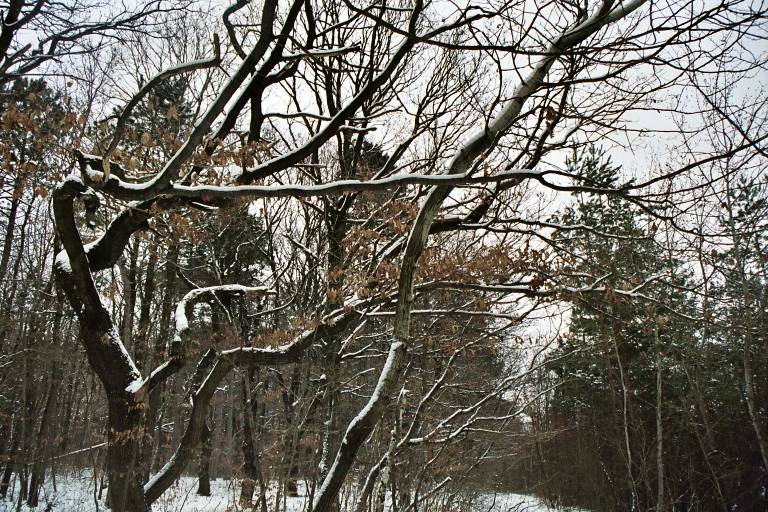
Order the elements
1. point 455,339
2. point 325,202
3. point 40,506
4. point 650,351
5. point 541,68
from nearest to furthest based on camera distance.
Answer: point 541,68 < point 455,339 < point 325,202 < point 40,506 < point 650,351

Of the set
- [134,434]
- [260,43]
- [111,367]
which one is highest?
[260,43]

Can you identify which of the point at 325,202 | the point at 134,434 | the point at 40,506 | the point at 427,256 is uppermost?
the point at 325,202

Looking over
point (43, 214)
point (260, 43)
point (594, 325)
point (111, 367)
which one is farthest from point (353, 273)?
point (594, 325)

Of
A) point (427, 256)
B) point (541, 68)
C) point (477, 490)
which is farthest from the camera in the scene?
point (477, 490)

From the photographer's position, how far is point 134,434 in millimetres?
5426

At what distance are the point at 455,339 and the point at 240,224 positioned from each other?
3.71 meters

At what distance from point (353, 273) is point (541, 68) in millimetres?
2869

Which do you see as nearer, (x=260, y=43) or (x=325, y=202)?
(x=260, y=43)

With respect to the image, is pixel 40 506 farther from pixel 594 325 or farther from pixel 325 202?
pixel 594 325

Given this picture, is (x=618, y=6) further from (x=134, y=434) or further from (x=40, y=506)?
(x=40, y=506)

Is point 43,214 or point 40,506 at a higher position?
point 43,214

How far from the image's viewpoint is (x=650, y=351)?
18.7 m

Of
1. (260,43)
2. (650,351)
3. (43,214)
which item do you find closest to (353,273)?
(260,43)

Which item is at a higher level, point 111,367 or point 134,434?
point 111,367
